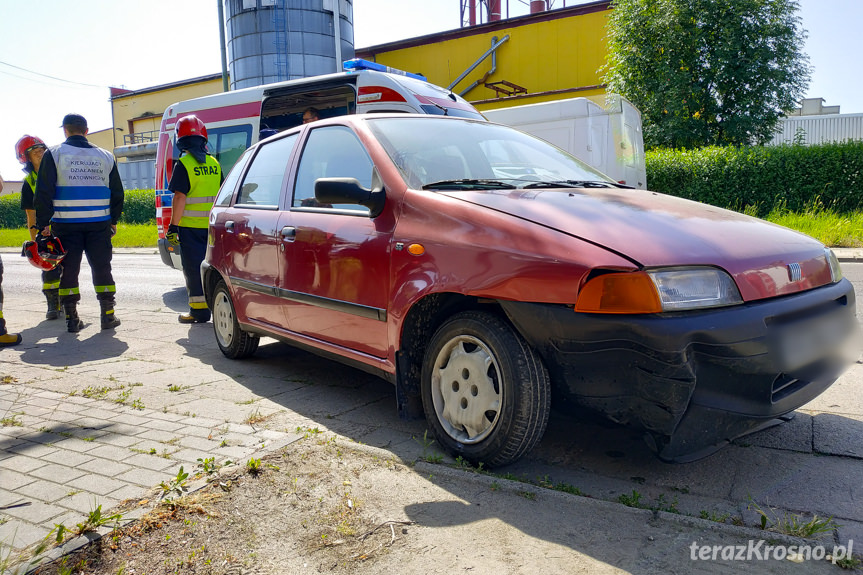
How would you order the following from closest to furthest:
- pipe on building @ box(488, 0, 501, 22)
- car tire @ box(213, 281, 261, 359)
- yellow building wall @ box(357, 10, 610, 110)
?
1. car tire @ box(213, 281, 261, 359)
2. yellow building wall @ box(357, 10, 610, 110)
3. pipe on building @ box(488, 0, 501, 22)

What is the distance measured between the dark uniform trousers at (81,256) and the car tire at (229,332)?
7.06 feet

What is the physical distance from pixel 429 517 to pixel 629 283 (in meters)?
1.14

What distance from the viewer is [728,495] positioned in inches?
105

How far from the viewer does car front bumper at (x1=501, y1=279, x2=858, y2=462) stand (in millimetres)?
2408

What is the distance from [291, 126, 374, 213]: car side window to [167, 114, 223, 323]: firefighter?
8.61ft

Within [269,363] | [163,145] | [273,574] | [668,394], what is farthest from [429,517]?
[163,145]

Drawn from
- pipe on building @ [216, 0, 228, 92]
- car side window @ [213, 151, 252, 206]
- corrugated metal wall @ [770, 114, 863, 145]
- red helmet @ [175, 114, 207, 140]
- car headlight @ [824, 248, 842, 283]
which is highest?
pipe on building @ [216, 0, 228, 92]

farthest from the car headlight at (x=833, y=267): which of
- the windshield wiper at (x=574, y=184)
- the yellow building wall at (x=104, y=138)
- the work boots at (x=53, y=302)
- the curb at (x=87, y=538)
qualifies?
the yellow building wall at (x=104, y=138)

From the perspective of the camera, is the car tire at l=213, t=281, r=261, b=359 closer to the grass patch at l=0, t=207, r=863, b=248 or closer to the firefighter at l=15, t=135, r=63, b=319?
the firefighter at l=15, t=135, r=63, b=319

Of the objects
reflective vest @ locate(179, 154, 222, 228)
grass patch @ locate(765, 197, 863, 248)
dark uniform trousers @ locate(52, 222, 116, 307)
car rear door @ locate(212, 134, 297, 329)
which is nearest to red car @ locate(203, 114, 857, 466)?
car rear door @ locate(212, 134, 297, 329)

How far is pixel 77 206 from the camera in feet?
21.8

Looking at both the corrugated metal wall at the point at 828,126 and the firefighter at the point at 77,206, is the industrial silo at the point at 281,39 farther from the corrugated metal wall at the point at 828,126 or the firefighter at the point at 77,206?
the corrugated metal wall at the point at 828,126

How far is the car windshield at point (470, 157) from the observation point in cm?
343

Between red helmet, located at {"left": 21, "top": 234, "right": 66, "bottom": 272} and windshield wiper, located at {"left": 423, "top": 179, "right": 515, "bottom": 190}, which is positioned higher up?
windshield wiper, located at {"left": 423, "top": 179, "right": 515, "bottom": 190}
